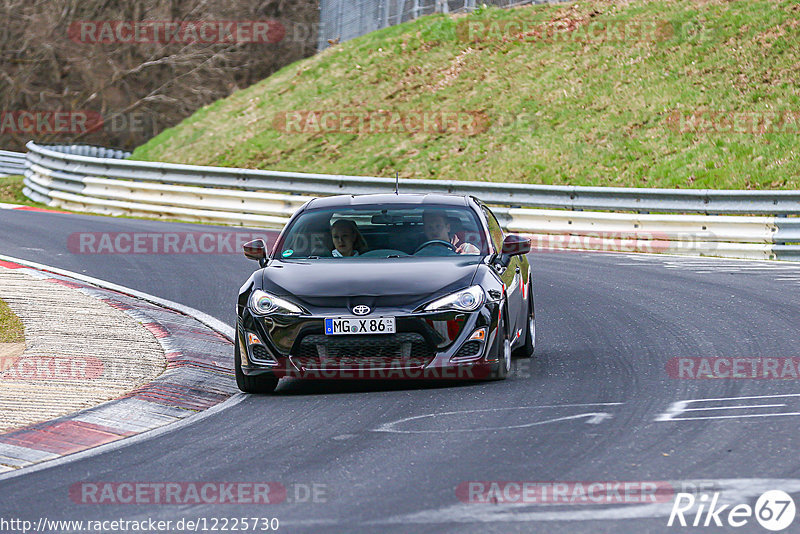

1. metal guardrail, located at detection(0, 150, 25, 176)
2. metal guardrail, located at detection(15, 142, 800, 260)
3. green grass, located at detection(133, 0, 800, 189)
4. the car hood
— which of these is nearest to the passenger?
the car hood

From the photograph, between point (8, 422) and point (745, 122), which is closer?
point (8, 422)

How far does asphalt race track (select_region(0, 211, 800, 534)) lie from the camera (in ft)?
17.5

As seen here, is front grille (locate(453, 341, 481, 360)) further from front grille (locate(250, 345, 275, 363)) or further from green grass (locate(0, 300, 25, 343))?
green grass (locate(0, 300, 25, 343))

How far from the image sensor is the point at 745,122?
25109 millimetres

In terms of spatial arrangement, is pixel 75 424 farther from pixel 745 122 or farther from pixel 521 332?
pixel 745 122

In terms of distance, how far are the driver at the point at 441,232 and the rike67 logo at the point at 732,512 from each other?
167 inches

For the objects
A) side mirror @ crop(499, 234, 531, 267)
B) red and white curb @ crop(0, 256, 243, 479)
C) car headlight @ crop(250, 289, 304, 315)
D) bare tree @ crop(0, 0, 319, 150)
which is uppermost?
bare tree @ crop(0, 0, 319, 150)

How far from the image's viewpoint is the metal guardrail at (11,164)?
36.3 m

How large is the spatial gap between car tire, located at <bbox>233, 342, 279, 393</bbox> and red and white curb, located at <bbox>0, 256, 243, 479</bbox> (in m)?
0.13

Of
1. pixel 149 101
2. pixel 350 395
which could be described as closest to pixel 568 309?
pixel 350 395

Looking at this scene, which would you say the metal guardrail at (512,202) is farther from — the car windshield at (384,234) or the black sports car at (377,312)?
the black sports car at (377,312)

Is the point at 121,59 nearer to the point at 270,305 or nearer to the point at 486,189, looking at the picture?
the point at 486,189

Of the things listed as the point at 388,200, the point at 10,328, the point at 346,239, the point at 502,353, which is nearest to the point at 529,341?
the point at 502,353

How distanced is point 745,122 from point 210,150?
1450 centimetres
